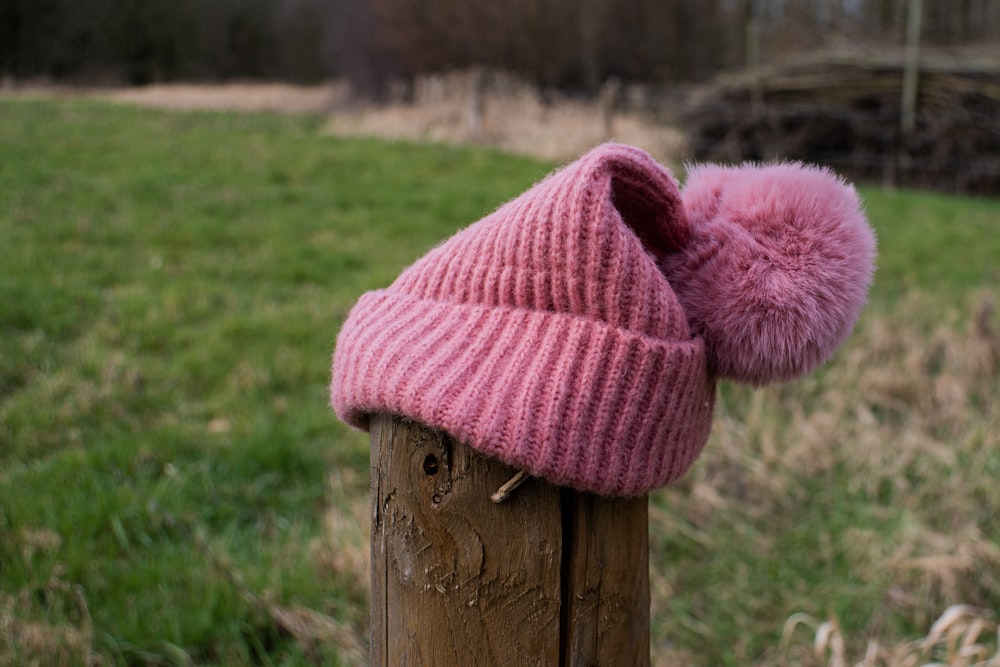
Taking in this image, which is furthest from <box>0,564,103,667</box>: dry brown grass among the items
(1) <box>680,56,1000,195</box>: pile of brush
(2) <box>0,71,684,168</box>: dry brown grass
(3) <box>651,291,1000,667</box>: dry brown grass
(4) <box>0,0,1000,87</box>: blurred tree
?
(4) <box>0,0,1000,87</box>: blurred tree

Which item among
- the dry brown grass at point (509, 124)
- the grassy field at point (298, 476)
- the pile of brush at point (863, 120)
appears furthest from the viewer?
the dry brown grass at point (509, 124)

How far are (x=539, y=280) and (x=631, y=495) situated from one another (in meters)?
0.32

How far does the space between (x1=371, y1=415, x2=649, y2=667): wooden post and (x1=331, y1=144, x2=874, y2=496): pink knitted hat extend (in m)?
0.07

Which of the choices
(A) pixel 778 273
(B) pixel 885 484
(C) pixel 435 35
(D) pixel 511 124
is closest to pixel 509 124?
(D) pixel 511 124

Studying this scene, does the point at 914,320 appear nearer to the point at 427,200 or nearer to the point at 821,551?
the point at 821,551

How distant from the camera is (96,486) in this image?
2836 millimetres

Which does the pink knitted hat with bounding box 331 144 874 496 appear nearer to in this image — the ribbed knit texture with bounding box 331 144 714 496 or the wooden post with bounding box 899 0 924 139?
the ribbed knit texture with bounding box 331 144 714 496

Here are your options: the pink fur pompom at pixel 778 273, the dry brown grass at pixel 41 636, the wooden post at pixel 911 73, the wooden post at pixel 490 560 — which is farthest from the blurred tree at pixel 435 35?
the wooden post at pixel 490 560

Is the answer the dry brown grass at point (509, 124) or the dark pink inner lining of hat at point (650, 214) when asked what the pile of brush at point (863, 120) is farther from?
the dark pink inner lining of hat at point (650, 214)

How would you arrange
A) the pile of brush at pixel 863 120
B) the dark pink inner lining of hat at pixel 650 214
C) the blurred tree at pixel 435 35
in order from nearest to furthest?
the dark pink inner lining of hat at pixel 650 214 < the pile of brush at pixel 863 120 < the blurred tree at pixel 435 35

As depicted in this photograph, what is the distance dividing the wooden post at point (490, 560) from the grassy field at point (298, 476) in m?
1.15

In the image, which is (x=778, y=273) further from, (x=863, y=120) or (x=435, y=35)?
(x=435, y=35)

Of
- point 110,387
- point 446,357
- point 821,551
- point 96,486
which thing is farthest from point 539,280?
point 110,387

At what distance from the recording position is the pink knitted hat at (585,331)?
1.02 m
